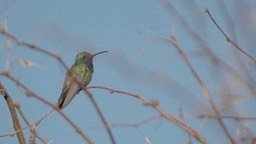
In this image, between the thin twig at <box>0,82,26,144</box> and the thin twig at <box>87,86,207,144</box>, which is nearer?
the thin twig at <box>87,86,207,144</box>

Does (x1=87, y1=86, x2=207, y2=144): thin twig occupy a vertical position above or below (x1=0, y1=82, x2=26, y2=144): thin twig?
below

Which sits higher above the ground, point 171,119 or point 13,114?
point 13,114

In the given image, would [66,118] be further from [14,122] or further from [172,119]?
[14,122]

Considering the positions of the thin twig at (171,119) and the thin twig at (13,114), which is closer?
the thin twig at (171,119)

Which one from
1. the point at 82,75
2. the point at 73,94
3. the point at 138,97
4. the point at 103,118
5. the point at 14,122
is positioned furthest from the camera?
the point at 82,75

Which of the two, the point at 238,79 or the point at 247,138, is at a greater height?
the point at 238,79

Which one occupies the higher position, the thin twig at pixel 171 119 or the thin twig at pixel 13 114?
the thin twig at pixel 13 114

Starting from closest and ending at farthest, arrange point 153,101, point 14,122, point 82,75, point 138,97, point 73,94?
1. point 153,101
2. point 138,97
3. point 14,122
4. point 73,94
5. point 82,75

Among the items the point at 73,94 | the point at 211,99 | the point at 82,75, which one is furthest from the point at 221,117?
the point at 82,75

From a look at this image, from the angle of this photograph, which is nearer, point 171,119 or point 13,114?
point 171,119

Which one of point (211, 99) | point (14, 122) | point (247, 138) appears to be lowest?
point (247, 138)

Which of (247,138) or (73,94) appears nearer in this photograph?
(247,138)
